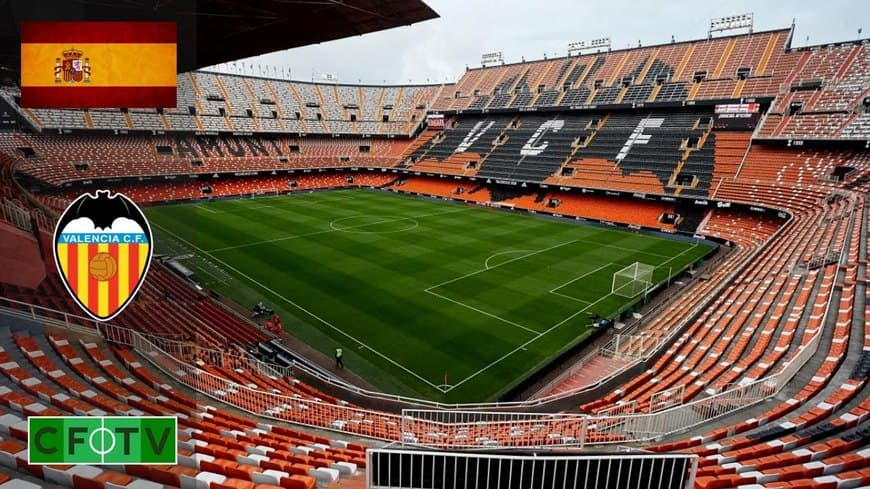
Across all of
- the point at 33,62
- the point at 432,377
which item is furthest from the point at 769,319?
the point at 33,62

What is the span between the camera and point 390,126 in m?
69.8

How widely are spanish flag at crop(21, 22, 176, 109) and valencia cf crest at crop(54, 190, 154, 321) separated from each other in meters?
2.21

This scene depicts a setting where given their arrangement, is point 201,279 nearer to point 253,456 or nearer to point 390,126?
point 253,456

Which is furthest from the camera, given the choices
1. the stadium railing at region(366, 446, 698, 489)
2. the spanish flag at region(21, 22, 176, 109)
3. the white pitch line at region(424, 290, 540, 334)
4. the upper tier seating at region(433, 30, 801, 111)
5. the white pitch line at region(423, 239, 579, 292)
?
the upper tier seating at region(433, 30, 801, 111)

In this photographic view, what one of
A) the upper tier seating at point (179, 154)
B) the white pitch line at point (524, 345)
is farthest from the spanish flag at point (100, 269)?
the upper tier seating at point (179, 154)

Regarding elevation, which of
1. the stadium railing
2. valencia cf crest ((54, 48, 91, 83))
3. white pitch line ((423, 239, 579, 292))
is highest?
valencia cf crest ((54, 48, 91, 83))

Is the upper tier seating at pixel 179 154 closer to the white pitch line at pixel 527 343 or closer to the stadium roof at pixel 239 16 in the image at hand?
the stadium roof at pixel 239 16

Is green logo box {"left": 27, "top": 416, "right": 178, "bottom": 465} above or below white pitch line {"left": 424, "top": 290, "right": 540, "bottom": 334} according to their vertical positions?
above

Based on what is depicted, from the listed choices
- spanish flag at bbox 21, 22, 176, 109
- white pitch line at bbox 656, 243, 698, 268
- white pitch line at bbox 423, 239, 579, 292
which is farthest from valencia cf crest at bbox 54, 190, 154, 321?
white pitch line at bbox 656, 243, 698, 268

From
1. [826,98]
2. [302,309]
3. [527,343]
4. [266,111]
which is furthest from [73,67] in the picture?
[266,111]

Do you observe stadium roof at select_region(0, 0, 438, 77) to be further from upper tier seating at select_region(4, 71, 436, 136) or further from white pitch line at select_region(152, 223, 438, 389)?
upper tier seating at select_region(4, 71, 436, 136)

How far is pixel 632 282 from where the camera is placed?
25.0 meters

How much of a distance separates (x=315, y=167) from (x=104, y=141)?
73.0 ft

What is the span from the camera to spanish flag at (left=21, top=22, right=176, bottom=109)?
306 inches
